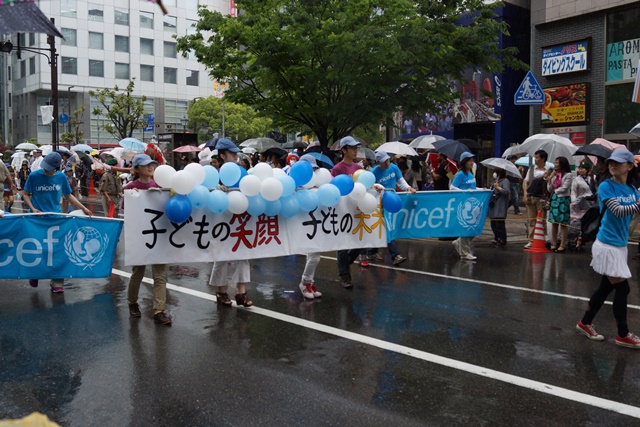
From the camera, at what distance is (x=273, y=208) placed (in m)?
7.81

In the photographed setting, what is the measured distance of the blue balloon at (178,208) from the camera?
6891 millimetres

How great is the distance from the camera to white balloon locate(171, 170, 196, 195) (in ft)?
22.3

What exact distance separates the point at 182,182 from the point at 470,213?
6211 millimetres

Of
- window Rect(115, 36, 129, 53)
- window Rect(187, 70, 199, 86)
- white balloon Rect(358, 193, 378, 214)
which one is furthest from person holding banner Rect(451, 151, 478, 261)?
window Rect(187, 70, 199, 86)

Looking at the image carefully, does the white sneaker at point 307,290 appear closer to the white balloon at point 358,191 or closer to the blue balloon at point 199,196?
the white balloon at point 358,191

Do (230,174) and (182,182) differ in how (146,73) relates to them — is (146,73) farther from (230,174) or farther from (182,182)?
(182,182)

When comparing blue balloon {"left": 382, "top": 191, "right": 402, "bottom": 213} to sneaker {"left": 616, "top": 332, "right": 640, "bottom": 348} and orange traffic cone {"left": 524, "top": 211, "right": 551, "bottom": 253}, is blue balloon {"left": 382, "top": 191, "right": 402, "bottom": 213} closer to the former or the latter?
sneaker {"left": 616, "top": 332, "right": 640, "bottom": 348}

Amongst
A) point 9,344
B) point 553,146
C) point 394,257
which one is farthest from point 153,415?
point 553,146

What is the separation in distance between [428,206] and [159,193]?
5290 mm

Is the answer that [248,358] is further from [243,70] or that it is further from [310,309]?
[243,70]

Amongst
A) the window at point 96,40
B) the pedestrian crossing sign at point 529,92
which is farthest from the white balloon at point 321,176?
the window at point 96,40

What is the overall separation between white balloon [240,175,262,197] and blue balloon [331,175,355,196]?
1291 mm

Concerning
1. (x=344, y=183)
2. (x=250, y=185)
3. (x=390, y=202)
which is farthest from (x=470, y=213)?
(x=250, y=185)

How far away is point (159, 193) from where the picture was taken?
7059 mm
